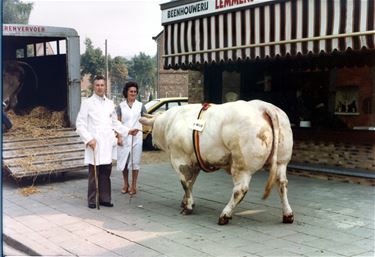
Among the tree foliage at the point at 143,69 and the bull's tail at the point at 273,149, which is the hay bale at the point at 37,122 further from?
the tree foliage at the point at 143,69

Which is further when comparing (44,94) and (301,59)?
(44,94)

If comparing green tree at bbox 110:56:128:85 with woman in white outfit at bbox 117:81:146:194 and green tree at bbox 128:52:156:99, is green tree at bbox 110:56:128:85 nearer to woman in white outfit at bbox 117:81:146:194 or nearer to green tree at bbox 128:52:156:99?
green tree at bbox 128:52:156:99

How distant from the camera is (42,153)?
29.4 feet

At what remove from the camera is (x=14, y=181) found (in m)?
8.97

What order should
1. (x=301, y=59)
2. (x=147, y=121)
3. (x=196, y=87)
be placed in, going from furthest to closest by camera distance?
1. (x=196, y=87)
2. (x=301, y=59)
3. (x=147, y=121)

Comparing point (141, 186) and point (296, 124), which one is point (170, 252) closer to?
point (141, 186)

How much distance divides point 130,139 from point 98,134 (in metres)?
0.92

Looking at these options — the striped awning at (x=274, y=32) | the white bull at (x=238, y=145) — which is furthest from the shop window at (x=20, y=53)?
the white bull at (x=238, y=145)

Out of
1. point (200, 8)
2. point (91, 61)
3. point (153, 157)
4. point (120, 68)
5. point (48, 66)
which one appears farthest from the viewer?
point (120, 68)

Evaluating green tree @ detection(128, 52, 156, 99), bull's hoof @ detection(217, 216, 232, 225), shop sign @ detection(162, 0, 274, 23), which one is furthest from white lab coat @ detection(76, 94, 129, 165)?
green tree @ detection(128, 52, 156, 99)

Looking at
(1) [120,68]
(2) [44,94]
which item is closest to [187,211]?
(2) [44,94]

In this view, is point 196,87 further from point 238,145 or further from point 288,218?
point 288,218

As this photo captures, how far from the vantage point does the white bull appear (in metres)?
5.57

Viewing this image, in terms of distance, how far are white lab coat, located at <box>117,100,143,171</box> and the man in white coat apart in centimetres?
59
